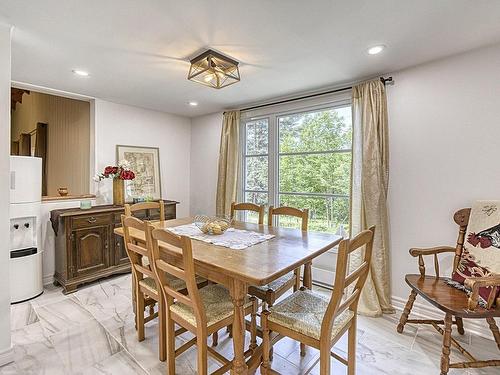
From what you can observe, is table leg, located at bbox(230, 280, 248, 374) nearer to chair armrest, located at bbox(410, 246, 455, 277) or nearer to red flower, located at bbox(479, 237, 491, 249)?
chair armrest, located at bbox(410, 246, 455, 277)

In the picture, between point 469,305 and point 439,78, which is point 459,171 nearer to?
point 439,78

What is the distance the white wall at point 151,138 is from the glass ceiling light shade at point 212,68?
6.26ft

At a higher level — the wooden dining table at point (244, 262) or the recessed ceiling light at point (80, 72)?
the recessed ceiling light at point (80, 72)

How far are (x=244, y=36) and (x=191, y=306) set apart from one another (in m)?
1.88

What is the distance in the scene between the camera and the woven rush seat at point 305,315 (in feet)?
4.66

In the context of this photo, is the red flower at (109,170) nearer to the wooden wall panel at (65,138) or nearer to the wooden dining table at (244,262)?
the wooden wall panel at (65,138)

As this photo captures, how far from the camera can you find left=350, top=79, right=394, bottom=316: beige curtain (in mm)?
2545

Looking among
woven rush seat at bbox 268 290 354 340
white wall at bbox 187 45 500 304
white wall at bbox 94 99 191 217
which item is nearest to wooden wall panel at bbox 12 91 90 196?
white wall at bbox 94 99 191 217

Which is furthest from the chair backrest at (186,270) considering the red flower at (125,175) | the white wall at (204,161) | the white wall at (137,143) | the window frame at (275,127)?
the white wall at (204,161)

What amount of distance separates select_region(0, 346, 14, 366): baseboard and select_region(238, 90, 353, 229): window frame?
2.75 metres

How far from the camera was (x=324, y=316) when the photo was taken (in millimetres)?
1335

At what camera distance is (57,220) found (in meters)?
3.03

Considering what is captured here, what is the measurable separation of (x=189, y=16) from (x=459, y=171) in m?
2.47

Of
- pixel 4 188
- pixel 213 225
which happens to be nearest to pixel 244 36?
pixel 213 225
